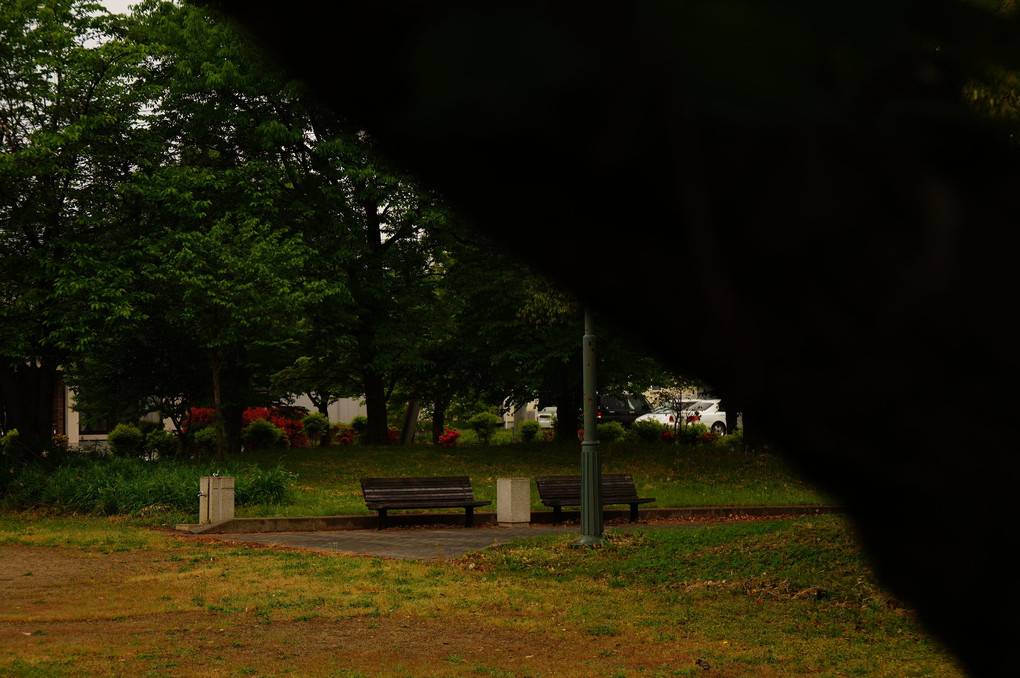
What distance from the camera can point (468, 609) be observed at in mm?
10266

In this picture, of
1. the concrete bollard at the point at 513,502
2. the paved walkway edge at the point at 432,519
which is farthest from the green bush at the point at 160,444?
the concrete bollard at the point at 513,502

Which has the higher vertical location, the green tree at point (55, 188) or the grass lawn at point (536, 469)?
the green tree at point (55, 188)

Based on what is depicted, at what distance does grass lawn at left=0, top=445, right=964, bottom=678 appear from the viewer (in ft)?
25.9

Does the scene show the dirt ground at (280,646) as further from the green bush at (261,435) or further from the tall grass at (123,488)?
the green bush at (261,435)

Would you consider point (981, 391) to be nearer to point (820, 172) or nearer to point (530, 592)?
point (820, 172)

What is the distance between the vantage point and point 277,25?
2.64 feet

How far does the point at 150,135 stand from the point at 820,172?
28709 millimetres

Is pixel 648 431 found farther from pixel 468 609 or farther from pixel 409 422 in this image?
pixel 468 609

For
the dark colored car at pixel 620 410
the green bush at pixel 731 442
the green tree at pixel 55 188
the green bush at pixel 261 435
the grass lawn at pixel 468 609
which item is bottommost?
the grass lawn at pixel 468 609

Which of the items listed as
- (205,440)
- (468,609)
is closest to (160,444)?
(205,440)

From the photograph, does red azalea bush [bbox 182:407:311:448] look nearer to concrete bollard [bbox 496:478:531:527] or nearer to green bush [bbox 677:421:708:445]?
green bush [bbox 677:421:708:445]

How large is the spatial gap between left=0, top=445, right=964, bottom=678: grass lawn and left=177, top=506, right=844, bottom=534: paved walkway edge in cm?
136

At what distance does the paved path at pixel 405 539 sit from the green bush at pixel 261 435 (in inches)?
663

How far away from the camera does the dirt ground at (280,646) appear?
7664mm
